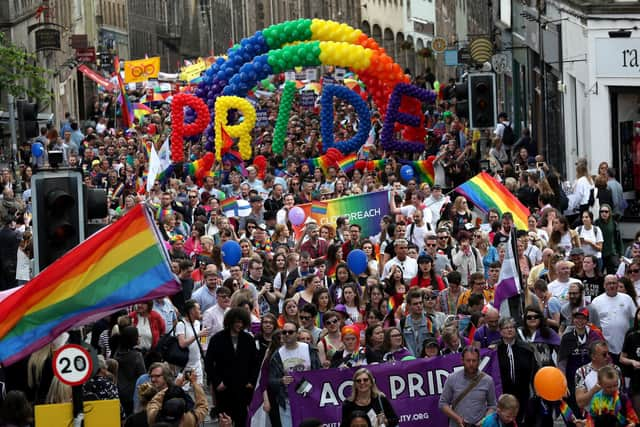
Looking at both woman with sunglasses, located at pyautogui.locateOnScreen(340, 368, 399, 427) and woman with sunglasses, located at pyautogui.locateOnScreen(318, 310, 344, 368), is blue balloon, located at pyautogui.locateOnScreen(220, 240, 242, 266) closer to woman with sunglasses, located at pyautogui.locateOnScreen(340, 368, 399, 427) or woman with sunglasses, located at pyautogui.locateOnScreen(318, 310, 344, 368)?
woman with sunglasses, located at pyautogui.locateOnScreen(318, 310, 344, 368)

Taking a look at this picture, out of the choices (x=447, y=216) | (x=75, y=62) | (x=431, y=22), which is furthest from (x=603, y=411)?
(x=431, y=22)

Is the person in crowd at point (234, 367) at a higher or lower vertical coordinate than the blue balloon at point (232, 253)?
lower

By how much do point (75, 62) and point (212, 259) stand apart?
57.3 metres

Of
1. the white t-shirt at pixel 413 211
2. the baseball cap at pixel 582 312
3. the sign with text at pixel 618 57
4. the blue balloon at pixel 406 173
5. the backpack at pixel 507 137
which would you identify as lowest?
the baseball cap at pixel 582 312

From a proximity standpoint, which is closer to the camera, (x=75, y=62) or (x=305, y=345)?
(x=305, y=345)

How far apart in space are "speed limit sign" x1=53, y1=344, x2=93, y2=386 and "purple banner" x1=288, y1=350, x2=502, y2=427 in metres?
2.83

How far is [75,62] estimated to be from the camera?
77125 mm

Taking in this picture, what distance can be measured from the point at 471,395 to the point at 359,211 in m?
10.5

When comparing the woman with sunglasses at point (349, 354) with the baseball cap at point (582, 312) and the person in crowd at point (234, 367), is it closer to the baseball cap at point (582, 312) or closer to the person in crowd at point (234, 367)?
the person in crowd at point (234, 367)

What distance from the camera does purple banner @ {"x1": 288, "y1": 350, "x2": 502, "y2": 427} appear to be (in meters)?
15.2

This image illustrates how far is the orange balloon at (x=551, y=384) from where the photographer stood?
13.9m

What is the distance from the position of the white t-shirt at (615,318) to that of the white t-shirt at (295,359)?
2.90 m

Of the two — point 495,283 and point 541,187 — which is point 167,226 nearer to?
point 541,187

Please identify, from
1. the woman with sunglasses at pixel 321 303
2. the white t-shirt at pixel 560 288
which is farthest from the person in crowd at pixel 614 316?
the woman with sunglasses at pixel 321 303
